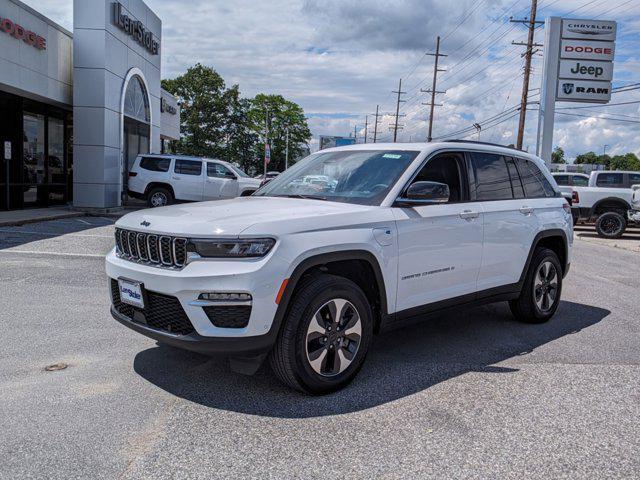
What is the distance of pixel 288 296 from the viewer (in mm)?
3578

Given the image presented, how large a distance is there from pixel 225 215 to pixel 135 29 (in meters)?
18.7

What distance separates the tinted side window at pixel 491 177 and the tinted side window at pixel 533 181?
1.20 ft

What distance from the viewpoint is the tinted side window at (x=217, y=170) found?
1991 cm

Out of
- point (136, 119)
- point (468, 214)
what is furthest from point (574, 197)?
point (136, 119)

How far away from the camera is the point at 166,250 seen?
12.1ft

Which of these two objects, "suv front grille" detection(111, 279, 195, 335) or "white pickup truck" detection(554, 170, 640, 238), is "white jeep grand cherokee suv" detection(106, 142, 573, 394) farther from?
"white pickup truck" detection(554, 170, 640, 238)

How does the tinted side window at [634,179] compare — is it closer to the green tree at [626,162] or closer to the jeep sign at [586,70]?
the jeep sign at [586,70]

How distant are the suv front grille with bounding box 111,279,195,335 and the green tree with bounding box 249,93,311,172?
266 feet

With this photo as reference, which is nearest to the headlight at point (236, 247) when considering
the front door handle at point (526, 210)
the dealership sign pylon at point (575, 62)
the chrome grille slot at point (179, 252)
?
the chrome grille slot at point (179, 252)

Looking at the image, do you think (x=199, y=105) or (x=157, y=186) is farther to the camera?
(x=199, y=105)

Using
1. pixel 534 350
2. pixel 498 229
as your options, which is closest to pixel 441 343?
pixel 534 350

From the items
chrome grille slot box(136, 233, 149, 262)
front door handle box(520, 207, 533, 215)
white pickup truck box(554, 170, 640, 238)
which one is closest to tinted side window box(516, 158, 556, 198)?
front door handle box(520, 207, 533, 215)

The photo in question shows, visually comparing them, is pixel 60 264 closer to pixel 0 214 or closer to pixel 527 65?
pixel 0 214

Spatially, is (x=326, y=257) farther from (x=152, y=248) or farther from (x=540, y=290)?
(x=540, y=290)
